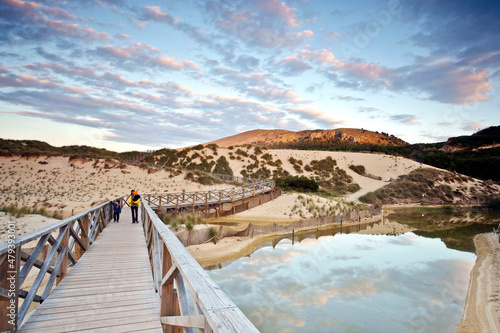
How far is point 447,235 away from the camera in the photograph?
64.8 ft

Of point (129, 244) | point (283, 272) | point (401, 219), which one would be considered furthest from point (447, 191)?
point (129, 244)

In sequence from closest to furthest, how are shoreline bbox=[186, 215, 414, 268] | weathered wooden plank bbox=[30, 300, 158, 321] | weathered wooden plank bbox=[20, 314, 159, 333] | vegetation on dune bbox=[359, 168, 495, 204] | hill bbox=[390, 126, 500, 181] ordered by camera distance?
weathered wooden plank bbox=[20, 314, 159, 333], weathered wooden plank bbox=[30, 300, 158, 321], shoreline bbox=[186, 215, 414, 268], vegetation on dune bbox=[359, 168, 495, 204], hill bbox=[390, 126, 500, 181]

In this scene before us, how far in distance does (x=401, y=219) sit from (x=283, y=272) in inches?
728

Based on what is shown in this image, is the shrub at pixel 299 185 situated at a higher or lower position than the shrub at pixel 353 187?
higher

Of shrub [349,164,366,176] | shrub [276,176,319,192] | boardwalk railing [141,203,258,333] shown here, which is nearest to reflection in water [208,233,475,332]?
boardwalk railing [141,203,258,333]

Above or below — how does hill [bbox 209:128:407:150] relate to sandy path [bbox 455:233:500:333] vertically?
above

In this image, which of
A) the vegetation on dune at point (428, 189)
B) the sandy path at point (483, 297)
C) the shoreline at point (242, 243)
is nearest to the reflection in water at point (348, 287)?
the sandy path at point (483, 297)

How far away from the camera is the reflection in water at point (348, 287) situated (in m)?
8.24

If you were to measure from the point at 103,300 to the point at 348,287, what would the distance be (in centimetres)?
927

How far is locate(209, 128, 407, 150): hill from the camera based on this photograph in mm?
97125

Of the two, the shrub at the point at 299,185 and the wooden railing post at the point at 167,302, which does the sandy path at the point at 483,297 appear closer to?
the wooden railing post at the point at 167,302

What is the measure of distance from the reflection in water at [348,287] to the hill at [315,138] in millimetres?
78071

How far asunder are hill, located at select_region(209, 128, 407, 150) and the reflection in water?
7807cm

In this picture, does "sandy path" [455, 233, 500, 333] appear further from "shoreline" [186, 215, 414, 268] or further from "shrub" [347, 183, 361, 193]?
"shrub" [347, 183, 361, 193]
